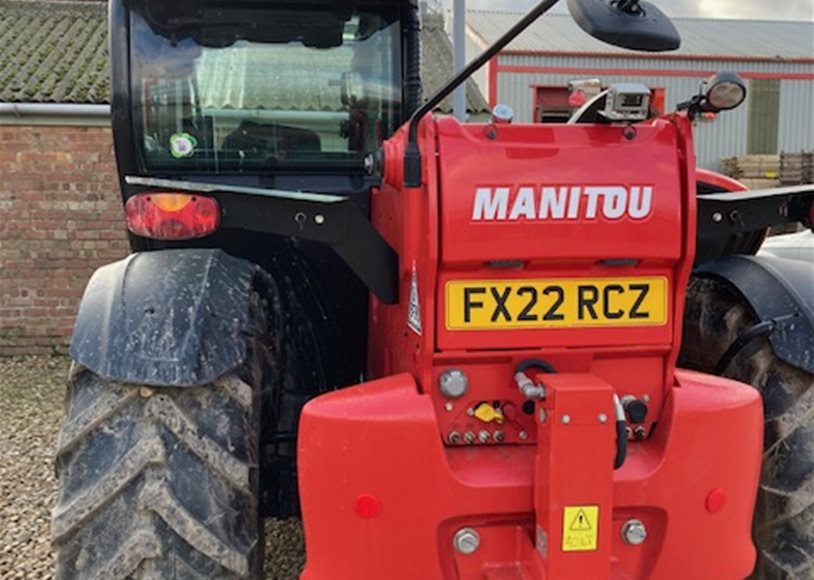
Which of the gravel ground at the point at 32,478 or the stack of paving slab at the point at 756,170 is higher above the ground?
the stack of paving slab at the point at 756,170

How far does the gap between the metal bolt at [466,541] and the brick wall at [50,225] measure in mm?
6562

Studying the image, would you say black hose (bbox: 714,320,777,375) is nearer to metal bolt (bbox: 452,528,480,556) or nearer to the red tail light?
metal bolt (bbox: 452,528,480,556)

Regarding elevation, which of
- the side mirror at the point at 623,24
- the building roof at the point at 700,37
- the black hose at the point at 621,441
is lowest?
the black hose at the point at 621,441

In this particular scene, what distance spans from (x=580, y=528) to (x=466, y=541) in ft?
0.95

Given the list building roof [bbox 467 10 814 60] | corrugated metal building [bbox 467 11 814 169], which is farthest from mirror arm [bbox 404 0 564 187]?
building roof [bbox 467 10 814 60]

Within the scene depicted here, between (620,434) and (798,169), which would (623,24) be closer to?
(620,434)

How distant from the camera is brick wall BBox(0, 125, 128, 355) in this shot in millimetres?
7715

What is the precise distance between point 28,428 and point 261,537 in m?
4.25

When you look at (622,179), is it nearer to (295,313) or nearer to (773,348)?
(773,348)

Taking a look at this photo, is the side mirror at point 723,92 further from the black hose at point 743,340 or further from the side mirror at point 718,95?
the black hose at point 743,340

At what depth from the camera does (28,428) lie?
19.3 ft

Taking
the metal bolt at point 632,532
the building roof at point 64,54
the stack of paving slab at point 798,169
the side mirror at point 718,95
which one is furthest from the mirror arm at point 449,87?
the stack of paving slab at point 798,169

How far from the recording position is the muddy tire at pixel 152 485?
203 cm

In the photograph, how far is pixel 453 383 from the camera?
2090mm
